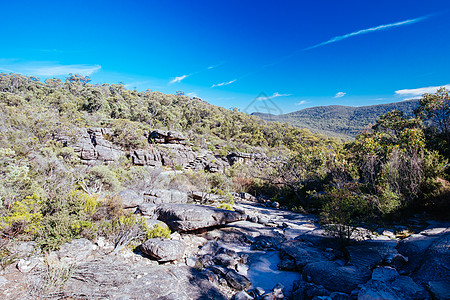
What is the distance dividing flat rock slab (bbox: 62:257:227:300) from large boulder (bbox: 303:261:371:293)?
2.07 m

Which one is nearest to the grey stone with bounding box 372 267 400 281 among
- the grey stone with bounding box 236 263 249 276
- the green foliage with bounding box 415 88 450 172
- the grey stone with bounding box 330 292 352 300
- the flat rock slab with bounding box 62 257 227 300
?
the grey stone with bounding box 330 292 352 300

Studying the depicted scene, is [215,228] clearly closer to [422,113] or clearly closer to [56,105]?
[422,113]

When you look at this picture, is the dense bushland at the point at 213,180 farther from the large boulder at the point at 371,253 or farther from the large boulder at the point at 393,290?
the large boulder at the point at 393,290

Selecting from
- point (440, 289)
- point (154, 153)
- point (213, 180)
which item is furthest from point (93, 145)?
point (440, 289)

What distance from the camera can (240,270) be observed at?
16.8 feet

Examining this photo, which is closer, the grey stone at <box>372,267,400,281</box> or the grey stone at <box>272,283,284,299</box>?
the grey stone at <box>372,267,400,281</box>

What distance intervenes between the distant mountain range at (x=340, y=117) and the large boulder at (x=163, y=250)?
70.6 meters

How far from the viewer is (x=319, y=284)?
4.13 meters

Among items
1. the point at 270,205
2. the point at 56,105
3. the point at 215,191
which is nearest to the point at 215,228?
the point at 215,191

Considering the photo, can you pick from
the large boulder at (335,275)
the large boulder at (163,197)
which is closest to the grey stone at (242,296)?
the large boulder at (335,275)

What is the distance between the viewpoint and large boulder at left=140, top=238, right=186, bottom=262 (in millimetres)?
5062

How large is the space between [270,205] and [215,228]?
7514mm

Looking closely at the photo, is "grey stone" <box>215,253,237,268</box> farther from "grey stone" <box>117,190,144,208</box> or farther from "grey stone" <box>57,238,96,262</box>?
"grey stone" <box>117,190,144,208</box>

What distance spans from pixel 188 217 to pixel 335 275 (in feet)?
15.2
